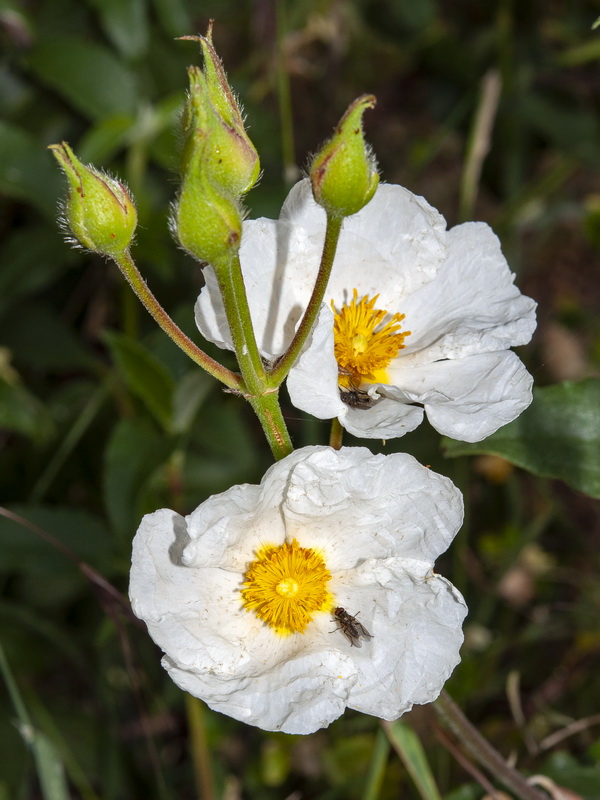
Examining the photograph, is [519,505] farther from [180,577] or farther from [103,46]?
[103,46]

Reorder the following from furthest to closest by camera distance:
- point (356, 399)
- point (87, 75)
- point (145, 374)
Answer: point (87, 75) → point (145, 374) → point (356, 399)

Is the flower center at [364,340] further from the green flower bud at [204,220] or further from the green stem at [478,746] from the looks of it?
the green stem at [478,746]

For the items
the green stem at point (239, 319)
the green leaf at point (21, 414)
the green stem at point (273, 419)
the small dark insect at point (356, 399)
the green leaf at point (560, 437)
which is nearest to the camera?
the green stem at point (239, 319)

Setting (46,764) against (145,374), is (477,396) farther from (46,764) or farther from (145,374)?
(46,764)

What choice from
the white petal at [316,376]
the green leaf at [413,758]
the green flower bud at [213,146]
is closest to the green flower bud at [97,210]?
the green flower bud at [213,146]

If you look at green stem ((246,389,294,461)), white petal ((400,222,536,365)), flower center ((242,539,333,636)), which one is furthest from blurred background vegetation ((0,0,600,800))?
green stem ((246,389,294,461))

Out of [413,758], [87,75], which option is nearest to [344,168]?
[413,758]
